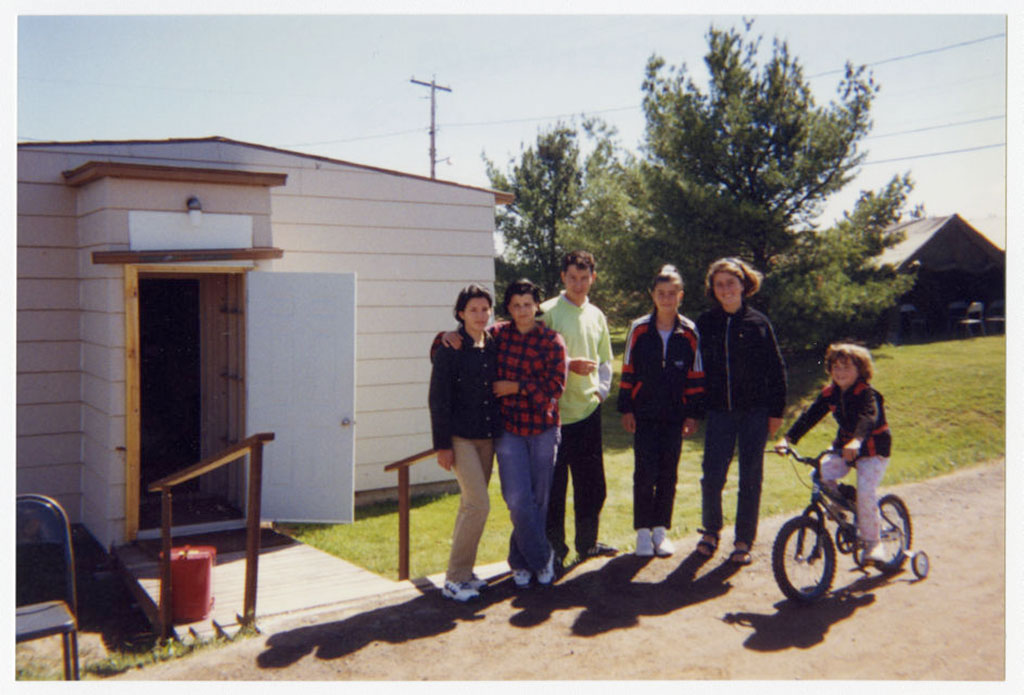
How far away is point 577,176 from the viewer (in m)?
18.2

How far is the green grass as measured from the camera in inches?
243

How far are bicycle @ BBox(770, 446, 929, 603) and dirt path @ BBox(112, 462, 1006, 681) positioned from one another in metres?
0.10

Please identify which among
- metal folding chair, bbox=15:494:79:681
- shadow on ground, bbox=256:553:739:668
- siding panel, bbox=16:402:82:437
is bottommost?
shadow on ground, bbox=256:553:739:668

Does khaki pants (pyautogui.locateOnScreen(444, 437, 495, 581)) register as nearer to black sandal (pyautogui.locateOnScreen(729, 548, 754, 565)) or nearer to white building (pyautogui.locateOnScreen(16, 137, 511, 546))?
black sandal (pyautogui.locateOnScreen(729, 548, 754, 565))

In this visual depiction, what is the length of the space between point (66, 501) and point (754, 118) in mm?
11268

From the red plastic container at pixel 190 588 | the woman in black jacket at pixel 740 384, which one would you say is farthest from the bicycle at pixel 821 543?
the red plastic container at pixel 190 588

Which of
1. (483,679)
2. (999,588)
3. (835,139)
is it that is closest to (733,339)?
(999,588)

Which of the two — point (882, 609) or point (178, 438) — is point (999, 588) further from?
point (178, 438)

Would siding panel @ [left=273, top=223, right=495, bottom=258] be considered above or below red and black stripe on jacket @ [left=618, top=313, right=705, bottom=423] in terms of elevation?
above

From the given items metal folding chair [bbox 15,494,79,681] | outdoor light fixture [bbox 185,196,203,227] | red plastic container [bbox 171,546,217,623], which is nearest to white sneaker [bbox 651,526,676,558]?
red plastic container [bbox 171,546,217,623]

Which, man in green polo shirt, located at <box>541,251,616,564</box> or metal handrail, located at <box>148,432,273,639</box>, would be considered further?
man in green polo shirt, located at <box>541,251,616,564</box>

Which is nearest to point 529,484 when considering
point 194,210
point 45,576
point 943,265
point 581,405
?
point 581,405

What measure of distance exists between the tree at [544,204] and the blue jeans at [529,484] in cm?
1360

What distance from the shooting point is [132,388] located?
564 cm
